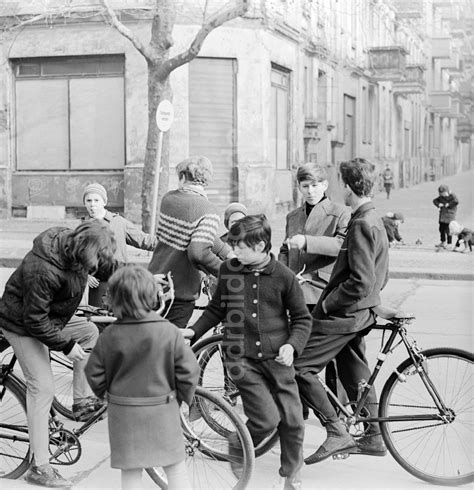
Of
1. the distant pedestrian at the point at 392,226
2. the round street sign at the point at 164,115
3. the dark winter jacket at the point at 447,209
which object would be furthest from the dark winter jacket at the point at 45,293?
the dark winter jacket at the point at 447,209

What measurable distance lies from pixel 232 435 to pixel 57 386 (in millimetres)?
1826

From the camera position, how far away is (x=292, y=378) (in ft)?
15.1

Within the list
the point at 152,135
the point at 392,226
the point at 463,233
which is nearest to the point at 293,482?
the point at 152,135

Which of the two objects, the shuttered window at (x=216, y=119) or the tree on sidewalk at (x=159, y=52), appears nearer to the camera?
the tree on sidewalk at (x=159, y=52)

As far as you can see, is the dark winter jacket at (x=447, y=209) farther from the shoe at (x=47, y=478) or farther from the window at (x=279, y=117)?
the shoe at (x=47, y=478)

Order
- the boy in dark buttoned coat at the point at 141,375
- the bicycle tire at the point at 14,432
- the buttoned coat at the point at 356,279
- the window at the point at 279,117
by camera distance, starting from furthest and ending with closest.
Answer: the window at the point at 279,117 < the buttoned coat at the point at 356,279 < the bicycle tire at the point at 14,432 < the boy in dark buttoned coat at the point at 141,375

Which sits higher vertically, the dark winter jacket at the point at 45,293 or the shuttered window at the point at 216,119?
the shuttered window at the point at 216,119

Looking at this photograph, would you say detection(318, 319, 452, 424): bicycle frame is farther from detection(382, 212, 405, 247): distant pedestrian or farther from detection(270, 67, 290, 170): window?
detection(270, 67, 290, 170): window

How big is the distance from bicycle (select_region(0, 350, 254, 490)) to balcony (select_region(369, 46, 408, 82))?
940 inches

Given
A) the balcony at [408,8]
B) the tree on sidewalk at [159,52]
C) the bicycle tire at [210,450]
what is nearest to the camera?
the bicycle tire at [210,450]

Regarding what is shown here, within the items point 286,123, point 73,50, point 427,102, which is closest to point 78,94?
point 73,50

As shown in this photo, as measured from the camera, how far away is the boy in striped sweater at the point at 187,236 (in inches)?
222

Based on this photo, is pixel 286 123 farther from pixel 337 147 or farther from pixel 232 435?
pixel 232 435

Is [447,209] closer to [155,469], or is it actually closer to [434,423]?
[434,423]
